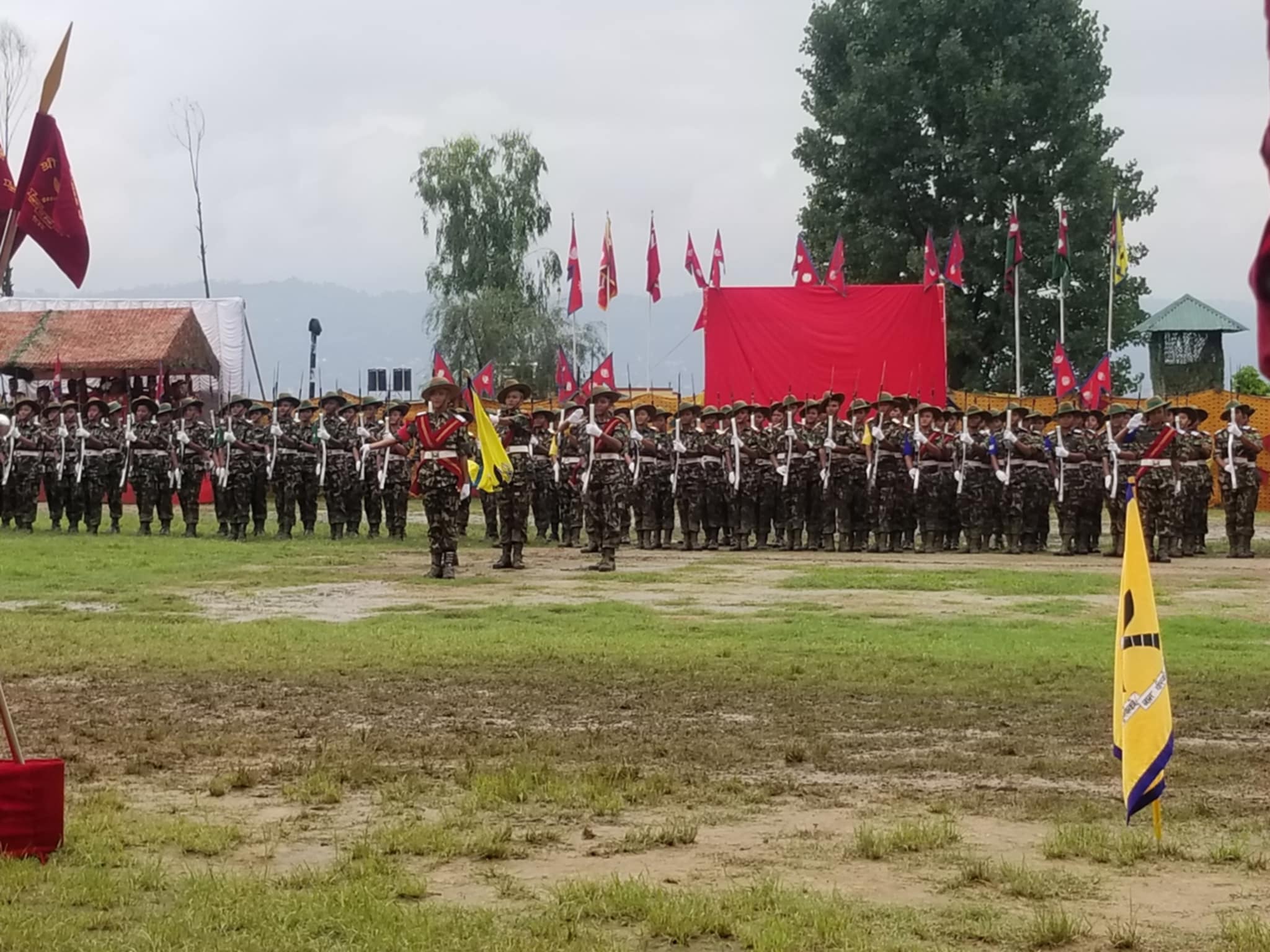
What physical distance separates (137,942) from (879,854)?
9.01 ft

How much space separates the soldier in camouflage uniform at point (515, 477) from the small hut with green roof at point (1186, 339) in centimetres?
3162

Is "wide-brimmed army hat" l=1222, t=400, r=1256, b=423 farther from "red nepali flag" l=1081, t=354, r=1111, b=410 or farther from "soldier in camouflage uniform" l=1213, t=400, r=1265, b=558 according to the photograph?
"red nepali flag" l=1081, t=354, r=1111, b=410

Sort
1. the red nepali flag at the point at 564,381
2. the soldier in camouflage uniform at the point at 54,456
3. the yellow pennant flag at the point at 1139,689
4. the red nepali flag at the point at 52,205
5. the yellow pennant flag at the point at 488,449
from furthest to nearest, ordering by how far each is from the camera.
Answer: the red nepali flag at the point at 564,381 → the soldier in camouflage uniform at the point at 54,456 → the yellow pennant flag at the point at 488,449 → the red nepali flag at the point at 52,205 → the yellow pennant flag at the point at 1139,689

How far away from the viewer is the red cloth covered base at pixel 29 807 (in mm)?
6215

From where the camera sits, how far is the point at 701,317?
34.5 meters

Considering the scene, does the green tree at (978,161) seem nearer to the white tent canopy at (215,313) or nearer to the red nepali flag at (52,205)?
the white tent canopy at (215,313)

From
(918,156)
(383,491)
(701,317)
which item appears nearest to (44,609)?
(383,491)

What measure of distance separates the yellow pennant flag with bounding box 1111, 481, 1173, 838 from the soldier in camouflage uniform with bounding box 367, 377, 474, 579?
12432 millimetres

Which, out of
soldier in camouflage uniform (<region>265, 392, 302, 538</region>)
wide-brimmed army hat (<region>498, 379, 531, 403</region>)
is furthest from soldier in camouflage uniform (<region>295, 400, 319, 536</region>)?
wide-brimmed army hat (<region>498, 379, 531, 403</region>)

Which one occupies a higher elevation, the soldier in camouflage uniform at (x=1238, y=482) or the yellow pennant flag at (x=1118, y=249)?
the yellow pennant flag at (x=1118, y=249)

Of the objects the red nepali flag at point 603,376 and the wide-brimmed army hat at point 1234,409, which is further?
the red nepali flag at point 603,376

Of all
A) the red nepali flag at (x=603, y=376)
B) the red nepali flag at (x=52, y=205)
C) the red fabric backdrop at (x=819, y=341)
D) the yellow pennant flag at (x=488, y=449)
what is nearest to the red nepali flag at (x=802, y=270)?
the red fabric backdrop at (x=819, y=341)

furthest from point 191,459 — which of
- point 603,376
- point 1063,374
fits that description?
point 1063,374

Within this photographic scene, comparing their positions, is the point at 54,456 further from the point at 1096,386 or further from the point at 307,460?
the point at 1096,386
